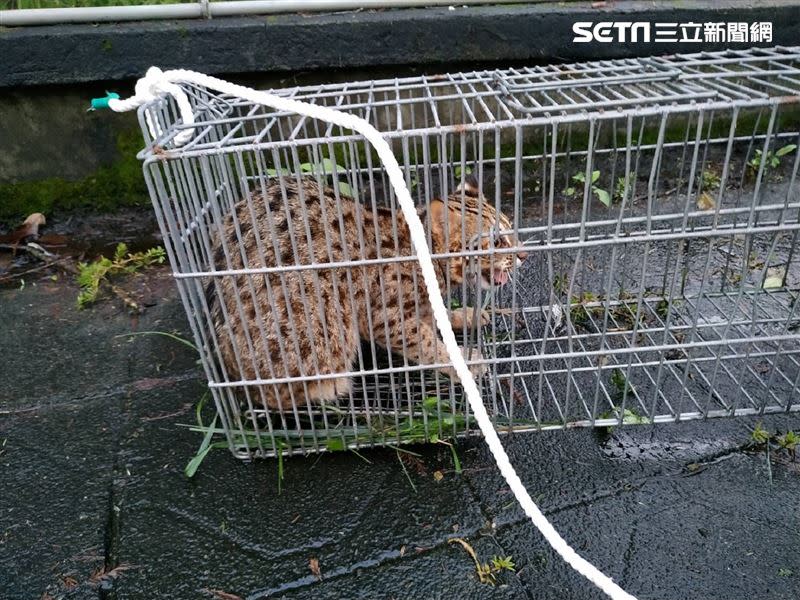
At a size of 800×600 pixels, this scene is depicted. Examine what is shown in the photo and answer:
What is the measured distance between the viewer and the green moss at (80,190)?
14.3 feet

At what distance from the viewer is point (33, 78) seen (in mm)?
3998

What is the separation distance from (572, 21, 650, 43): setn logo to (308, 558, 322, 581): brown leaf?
11.9 feet

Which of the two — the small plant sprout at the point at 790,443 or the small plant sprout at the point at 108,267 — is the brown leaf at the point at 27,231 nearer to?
the small plant sprout at the point at 108,267

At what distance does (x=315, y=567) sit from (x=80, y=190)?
3.49m

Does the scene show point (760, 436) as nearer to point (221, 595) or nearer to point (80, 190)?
point (221, 595)

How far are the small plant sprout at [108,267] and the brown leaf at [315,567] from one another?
2.30m

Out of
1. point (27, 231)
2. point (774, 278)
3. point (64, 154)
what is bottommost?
point (774, 278)

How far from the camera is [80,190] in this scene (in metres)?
4.40

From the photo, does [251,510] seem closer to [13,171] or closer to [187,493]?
[187,493]

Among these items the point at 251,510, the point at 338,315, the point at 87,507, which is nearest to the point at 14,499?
the point at 87,507

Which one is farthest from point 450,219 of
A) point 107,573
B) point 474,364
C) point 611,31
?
point 611,31

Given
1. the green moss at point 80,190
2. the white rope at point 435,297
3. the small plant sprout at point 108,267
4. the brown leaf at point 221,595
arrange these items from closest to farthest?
the white rope at point 435,297 → the brown leaf at point 221,595 → the small plant sprout at point 108,267 → the green moss at point 80,190

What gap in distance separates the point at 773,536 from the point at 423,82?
2167 mm

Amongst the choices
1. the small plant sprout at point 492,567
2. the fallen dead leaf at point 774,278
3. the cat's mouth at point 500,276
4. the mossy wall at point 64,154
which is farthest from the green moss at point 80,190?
the fallen dead leaf at point 774,278
